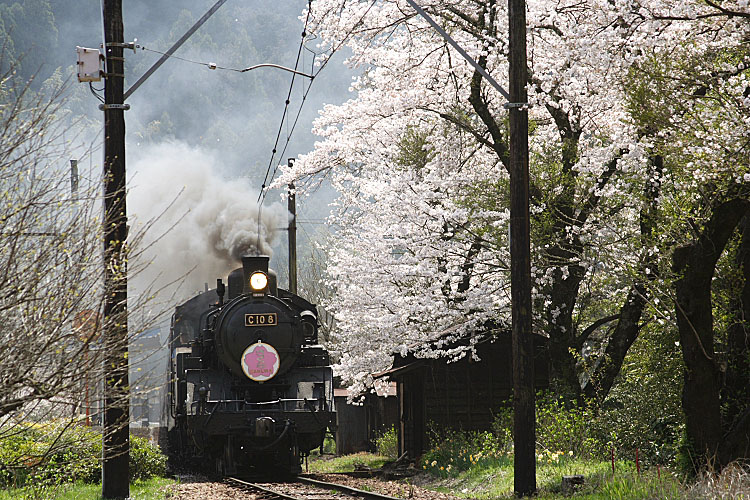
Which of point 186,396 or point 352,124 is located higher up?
point 352,124

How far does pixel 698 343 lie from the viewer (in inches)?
410

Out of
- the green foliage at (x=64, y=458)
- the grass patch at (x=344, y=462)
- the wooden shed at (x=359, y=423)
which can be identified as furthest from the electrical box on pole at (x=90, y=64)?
the wooden shed at (x=359, y=423)

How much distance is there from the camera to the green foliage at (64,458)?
8.62m

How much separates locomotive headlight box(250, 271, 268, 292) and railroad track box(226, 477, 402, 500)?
3.36 meters

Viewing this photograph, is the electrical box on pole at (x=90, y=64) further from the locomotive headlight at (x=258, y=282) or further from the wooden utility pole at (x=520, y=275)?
the locomotive headlight at (x=258, y=282)

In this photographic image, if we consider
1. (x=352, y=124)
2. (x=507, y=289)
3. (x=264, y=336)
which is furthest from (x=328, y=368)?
(x=352, y=124)

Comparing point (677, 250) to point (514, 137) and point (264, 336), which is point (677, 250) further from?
point (264, 336)

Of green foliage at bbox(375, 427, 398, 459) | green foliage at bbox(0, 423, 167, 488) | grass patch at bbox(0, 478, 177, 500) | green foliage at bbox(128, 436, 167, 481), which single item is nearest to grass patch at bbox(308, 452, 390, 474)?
green foliage at bbox(375, 427, 398, 459)

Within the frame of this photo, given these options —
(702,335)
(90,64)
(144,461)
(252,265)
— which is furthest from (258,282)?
(702,335)

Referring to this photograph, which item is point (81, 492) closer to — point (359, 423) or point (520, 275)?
point (520, 275)

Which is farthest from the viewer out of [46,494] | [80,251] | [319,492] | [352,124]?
[352,124]

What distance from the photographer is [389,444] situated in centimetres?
2534

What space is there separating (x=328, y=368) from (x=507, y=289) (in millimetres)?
4202

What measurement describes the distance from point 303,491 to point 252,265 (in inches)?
180
